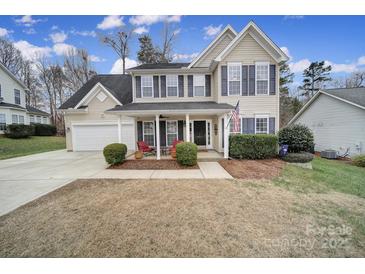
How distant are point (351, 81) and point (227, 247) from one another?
133 feet

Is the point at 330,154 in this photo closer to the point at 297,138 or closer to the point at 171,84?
the point at 297,138

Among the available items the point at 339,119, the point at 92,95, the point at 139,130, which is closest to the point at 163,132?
the point at 139,130

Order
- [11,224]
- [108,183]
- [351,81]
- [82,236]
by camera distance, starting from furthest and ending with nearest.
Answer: [351,81] < [108,183] < [11,224] < [82,236]

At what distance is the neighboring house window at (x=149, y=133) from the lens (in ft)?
41.2

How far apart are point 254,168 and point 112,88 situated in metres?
14.2

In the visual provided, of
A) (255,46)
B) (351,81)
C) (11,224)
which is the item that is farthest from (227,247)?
(351,81)

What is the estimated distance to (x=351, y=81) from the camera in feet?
94.6

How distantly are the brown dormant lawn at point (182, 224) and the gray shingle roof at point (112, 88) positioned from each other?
34.0ft

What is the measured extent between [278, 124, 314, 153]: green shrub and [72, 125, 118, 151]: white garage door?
12220 millimetres

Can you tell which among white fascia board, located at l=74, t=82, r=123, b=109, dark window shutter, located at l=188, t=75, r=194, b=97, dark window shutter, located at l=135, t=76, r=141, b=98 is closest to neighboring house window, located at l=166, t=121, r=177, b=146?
dark window shutter, located at l=188, t=75, r=194, b=97

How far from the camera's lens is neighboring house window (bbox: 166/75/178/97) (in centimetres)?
1218

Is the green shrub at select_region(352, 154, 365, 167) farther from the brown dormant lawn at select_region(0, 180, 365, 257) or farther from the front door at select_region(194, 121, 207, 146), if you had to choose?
the front door at select_region(194, 121, 207, 146)

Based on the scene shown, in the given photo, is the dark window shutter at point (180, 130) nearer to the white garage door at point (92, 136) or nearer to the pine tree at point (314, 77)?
the white garage door at point (92, 136)
